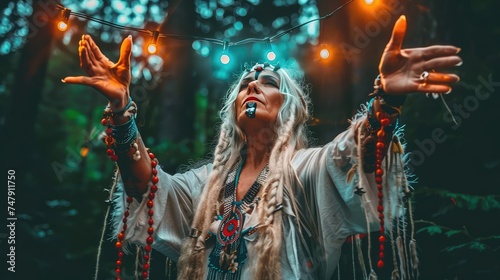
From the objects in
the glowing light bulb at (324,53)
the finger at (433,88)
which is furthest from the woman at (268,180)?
the glowing light bulb at (324,53)

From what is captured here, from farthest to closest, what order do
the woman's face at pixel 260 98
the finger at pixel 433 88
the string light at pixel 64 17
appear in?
the string light at pixel 64 17, the woman's face at pixel 260 98, the finger at pixel 433 88

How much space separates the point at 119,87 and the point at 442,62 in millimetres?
1581

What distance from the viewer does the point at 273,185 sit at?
270 centimetres

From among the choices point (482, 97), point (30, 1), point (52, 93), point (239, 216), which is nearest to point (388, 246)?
point (482, 97)

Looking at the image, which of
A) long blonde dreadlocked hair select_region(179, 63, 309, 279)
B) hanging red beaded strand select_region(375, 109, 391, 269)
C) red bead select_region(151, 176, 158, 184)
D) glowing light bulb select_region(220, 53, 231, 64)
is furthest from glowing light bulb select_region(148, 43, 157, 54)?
hanging red beaded strand select_region(375, 109, 391, 269)

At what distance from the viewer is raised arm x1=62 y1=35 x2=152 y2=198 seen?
8.44 feet

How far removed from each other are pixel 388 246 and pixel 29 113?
369 cm

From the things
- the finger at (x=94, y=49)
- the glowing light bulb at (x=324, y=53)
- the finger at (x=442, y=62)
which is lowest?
the finger at (x=442, y=62)

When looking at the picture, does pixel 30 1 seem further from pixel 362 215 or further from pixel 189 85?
pixel 362 215

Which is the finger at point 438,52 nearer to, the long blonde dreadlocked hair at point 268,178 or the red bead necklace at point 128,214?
the long blonde dreadlocked hair at point 268,178

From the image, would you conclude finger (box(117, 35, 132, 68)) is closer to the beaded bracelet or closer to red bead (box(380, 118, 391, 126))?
the beaded bracelet

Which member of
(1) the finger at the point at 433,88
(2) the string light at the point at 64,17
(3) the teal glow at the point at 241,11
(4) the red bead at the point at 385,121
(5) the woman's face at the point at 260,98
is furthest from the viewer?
(3) the teal glow at the point at 241,11

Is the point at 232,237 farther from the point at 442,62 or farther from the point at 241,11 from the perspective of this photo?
the point at 241,11

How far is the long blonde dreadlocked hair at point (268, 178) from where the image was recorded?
2482 mm
